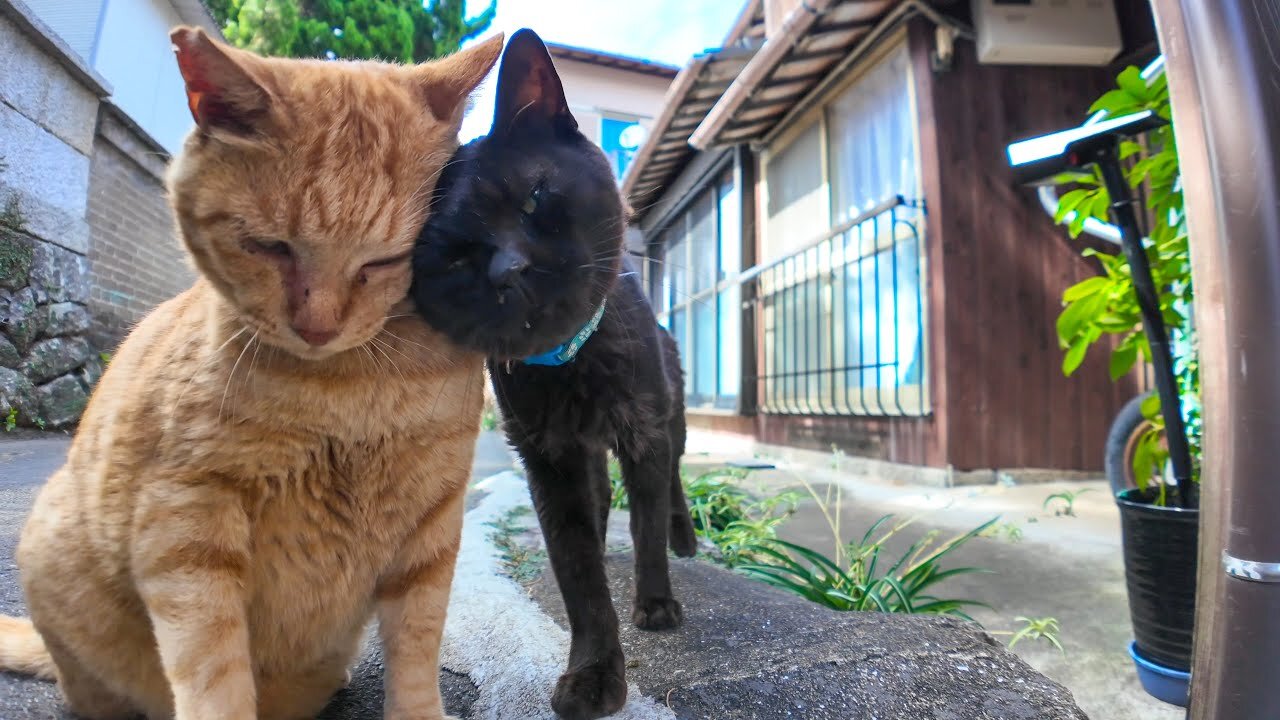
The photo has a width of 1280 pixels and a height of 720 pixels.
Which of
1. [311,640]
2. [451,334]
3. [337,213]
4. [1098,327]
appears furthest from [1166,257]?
[311,640]

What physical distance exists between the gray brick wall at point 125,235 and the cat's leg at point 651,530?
0.97 meters

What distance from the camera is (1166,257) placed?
72.8 inches

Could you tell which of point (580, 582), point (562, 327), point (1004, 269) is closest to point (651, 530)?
point (580, 582)

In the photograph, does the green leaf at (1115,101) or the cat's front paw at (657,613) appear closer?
the cat's front paw at (657,613)

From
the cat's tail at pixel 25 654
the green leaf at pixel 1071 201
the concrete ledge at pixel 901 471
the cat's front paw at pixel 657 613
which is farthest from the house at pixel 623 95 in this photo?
the cat's tail at pixel 25 654

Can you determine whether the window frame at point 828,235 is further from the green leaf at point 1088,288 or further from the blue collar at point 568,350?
the blue collar at point 568,350

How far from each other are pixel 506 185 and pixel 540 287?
0.17 meters

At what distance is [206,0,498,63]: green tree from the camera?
6.07 feet

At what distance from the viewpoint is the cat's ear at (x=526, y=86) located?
1.20 metres

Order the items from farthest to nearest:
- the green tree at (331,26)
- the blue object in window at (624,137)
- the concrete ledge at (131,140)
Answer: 1. the blue object in window at (624,137)
2. the green tree at (331,26)
3. the concrete ledge at (131,140)

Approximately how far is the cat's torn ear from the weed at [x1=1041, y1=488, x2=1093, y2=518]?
3342 millimetres

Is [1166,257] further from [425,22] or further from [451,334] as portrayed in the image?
[425,22]

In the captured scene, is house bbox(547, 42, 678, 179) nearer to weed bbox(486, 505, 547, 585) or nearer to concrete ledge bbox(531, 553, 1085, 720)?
weed bbox(486, 505, 547, 585)

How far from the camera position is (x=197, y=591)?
85 centimetres
